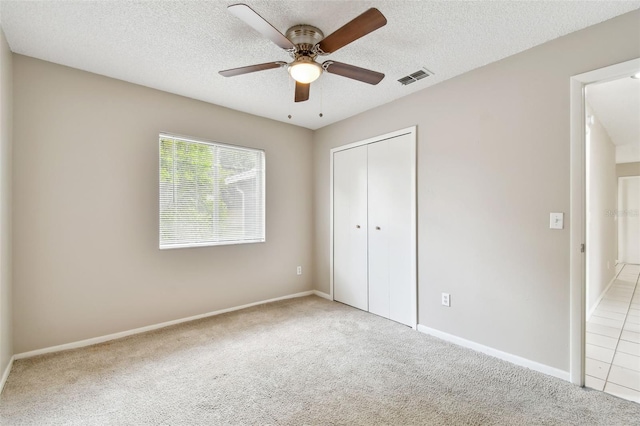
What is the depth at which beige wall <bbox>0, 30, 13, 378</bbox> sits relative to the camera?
2016 millimetres

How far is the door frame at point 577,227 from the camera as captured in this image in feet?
6.53

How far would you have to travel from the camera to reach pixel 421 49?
2.25m

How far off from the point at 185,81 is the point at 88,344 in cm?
267

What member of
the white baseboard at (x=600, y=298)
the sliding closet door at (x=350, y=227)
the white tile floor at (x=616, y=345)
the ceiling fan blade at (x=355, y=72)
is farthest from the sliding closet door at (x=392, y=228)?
the white baseboard at (x=600, y=298)

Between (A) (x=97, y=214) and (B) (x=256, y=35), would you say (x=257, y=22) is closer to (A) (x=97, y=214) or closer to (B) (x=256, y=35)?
(B) (x=256, y=35)

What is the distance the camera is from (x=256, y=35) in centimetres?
208

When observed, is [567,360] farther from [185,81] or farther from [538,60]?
[185,81]

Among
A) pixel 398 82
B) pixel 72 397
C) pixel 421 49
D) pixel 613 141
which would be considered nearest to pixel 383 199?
pixel 398 82

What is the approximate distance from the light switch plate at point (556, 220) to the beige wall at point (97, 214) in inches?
126

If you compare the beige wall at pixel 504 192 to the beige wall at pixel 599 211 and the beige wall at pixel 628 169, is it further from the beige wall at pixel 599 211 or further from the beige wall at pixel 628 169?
the beige wall at pixel 628 169

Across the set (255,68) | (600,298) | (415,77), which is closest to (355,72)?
(255,68)

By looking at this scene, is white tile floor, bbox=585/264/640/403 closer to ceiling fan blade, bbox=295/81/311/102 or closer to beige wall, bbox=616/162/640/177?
beige wall, bbox=616/162/640/177

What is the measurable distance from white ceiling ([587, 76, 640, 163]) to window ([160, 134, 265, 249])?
3.52 metres

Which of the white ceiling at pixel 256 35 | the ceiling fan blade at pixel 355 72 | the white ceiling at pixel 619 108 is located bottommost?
the ceiling fan blade at pixel 355 72
